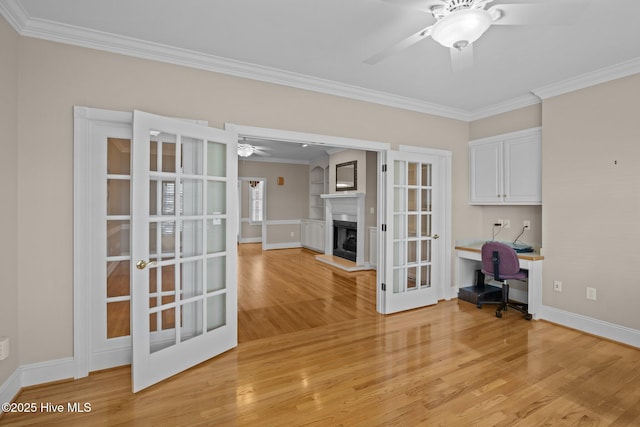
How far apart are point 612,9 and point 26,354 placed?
483 cm

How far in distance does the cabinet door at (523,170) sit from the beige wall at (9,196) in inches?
195

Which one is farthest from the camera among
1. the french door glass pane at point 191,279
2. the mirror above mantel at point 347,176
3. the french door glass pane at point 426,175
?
the mirror above mantel at point 347,176

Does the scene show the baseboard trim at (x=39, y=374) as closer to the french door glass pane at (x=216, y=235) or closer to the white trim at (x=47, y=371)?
the white trim at (x=47, y=371)

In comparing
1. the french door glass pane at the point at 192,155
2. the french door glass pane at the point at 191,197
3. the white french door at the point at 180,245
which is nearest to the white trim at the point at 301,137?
the white french door at the point at 180,245

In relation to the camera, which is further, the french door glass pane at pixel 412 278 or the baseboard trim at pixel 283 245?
the baseboard trim at pixel 283 245

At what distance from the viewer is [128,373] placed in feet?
7.84

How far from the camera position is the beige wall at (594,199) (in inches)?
114

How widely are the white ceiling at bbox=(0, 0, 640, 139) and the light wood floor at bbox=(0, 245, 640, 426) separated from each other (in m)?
2.48

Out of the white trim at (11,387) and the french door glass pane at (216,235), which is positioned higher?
the french door glass pane at (216,235)

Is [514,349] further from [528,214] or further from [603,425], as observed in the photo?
[528,214]

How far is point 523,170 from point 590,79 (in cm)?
112

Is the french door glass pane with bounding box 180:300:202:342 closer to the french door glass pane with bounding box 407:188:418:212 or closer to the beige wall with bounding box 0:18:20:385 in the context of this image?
the beige wall with bounding box 0:18:20:385

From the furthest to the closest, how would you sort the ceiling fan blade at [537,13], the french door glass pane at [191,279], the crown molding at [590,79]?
the crown molding at [590,79]
the french door glass pane at [191,279]
the ceiling fan blade at [537,13]

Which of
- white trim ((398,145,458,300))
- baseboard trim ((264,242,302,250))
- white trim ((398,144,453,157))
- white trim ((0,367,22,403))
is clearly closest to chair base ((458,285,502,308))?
white trim ((398,145,458,300))
